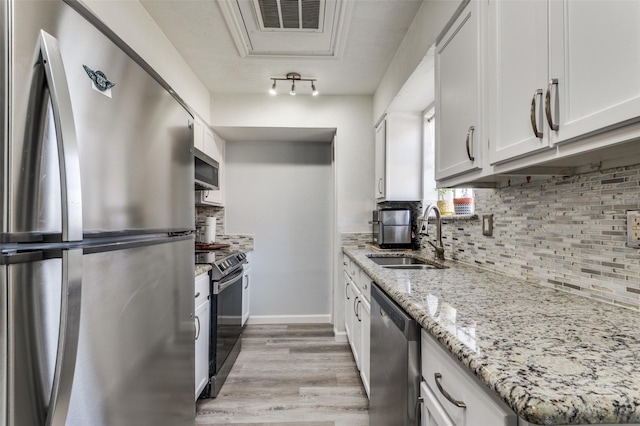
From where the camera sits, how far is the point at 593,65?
713mm

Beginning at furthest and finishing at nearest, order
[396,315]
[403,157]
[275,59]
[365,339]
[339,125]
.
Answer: [339,125]
[403,157]
[275,59]
[365,339]
[396,315]

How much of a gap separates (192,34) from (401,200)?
2033mm

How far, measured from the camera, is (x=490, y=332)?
74cm

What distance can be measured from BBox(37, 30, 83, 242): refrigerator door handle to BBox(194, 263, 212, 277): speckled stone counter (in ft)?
3.95

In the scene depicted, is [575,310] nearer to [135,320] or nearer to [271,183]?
[135,320]

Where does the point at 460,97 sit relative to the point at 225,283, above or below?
above

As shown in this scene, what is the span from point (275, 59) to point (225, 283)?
1.78 meters

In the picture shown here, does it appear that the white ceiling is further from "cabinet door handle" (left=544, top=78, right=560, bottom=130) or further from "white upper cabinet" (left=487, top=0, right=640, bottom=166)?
"cabinet door handle" (left=544, top=78, right=560, bottom=130)

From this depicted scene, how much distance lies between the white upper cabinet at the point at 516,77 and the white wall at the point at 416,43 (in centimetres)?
40

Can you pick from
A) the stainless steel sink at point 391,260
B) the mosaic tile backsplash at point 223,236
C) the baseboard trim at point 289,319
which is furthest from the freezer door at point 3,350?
the baseboard trim at point 289,319

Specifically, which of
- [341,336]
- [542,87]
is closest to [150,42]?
[542,87]

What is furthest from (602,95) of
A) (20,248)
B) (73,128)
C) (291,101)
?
(291,101)

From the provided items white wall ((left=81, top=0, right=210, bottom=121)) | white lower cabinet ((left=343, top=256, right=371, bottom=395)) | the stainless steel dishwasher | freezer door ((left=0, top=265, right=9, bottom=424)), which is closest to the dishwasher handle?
the stainless steel dishwasher

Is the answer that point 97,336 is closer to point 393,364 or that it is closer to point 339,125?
point 393,364
